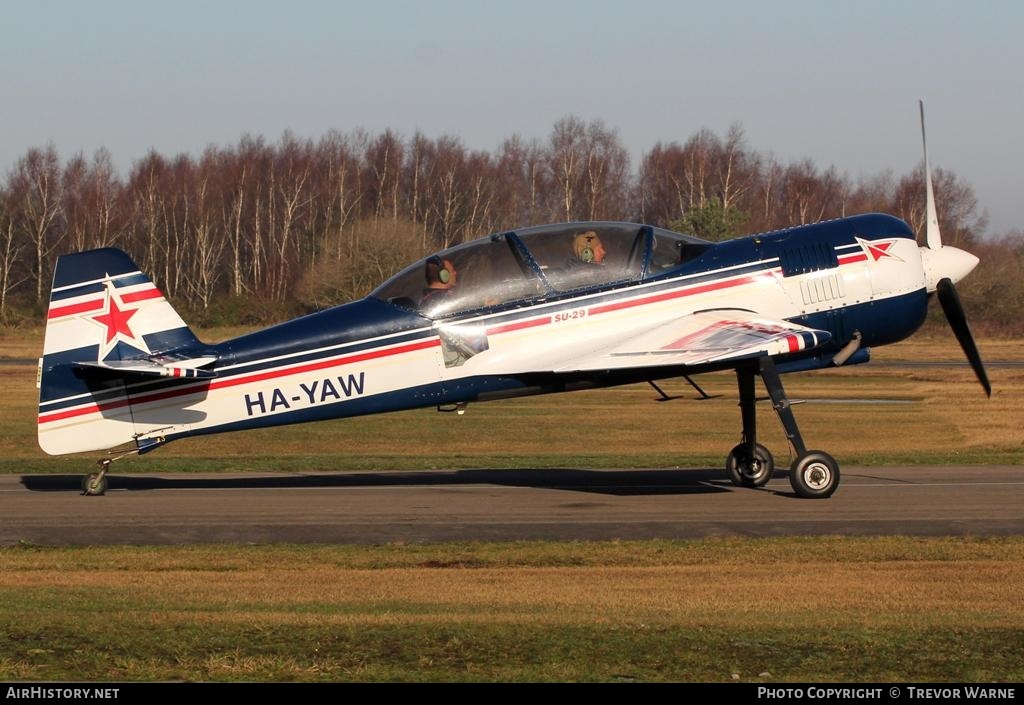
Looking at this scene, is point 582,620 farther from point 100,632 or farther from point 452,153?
point 452,153

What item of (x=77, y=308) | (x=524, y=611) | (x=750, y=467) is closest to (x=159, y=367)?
(x=77, y=308)

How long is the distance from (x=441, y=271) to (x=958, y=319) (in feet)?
22.8

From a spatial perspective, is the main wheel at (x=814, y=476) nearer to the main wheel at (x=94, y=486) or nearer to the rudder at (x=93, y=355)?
the rudder at (x=93, y=355)

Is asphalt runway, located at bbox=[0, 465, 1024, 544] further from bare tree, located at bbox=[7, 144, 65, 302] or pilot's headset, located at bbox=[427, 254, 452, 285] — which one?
bare tree, located at bbox=[7, 144, 65, 302]

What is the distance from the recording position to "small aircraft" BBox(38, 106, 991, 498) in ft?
49.5

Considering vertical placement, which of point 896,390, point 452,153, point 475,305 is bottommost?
point 896,390

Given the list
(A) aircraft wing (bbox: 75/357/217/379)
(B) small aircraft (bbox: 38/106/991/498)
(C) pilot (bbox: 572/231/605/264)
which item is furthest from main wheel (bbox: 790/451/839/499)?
(A) aircraft wing (bbox: 75/357/217/379)

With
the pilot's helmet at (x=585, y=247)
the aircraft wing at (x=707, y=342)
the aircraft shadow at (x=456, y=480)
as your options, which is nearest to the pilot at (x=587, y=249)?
the pilot's helmet at (x=585, y=247)

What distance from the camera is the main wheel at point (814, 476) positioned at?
15078 mm

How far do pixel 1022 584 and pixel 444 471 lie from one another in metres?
10.7

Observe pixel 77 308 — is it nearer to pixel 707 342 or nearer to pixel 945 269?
pixel 707 342
